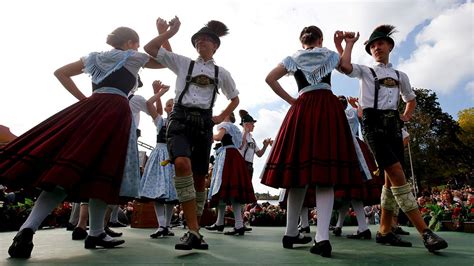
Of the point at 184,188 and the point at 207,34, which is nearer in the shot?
the point at 184,188

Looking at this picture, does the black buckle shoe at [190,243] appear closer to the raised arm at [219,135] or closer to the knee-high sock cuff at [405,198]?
the knee-high sock cuff at [405,198]

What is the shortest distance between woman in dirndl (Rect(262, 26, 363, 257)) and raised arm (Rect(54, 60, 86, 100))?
1.77 metres

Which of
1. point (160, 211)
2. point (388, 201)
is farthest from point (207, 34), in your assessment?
point (160, 211)

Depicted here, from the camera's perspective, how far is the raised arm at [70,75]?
127 inches

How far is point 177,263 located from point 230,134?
3.87 metres

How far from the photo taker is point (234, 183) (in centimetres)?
580

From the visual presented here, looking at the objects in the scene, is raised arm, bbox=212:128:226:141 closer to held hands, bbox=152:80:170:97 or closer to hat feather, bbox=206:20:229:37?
held hands, bbox=152:80:170:97

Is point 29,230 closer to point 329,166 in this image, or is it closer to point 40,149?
point 40,149

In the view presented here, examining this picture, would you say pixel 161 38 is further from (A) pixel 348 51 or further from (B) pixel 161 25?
(A) pixel 348 51

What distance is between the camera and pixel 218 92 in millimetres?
3672

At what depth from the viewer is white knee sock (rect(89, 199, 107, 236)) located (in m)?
3.16

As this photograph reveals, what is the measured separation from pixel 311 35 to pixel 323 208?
64.7 inches

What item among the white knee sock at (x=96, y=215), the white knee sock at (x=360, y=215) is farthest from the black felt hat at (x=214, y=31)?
the white knee sock at (x=360, y=215)

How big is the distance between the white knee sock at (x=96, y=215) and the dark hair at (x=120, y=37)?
5.01 ft
